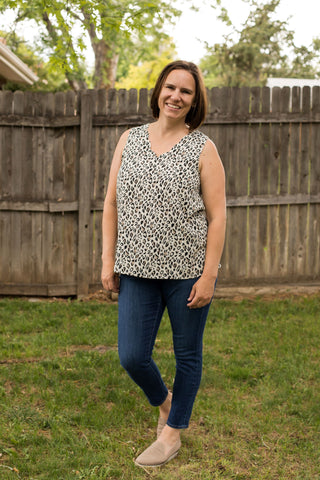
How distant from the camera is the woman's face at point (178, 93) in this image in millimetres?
2773

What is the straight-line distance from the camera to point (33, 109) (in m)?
6.52

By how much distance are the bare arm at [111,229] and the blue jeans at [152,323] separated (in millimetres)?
76

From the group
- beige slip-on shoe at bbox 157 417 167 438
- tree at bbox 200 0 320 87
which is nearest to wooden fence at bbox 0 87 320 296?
beige slip-on shoe at bbox 157 417 167 438

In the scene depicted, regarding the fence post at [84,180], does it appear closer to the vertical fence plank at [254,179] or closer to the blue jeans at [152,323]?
the vertical fence plank at [254,179]

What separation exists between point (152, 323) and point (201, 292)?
322 millimetres

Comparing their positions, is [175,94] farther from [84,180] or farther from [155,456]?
[84,180]

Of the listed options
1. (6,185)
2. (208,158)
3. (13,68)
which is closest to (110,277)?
(208,158)

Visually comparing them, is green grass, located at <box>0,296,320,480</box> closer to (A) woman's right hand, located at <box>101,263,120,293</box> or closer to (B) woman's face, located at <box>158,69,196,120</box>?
(A) woman's right hand, located at <box>101,263,120,293</box>

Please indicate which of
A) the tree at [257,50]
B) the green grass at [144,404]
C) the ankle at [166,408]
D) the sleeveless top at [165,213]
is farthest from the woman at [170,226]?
the tree at [257,50]

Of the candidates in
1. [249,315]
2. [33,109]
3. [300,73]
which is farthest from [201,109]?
[300,73]

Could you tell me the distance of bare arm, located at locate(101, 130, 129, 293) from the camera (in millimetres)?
2943

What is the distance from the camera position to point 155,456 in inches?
118

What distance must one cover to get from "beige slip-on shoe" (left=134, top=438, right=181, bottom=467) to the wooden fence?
376cm

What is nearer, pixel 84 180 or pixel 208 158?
pixel 208 158
